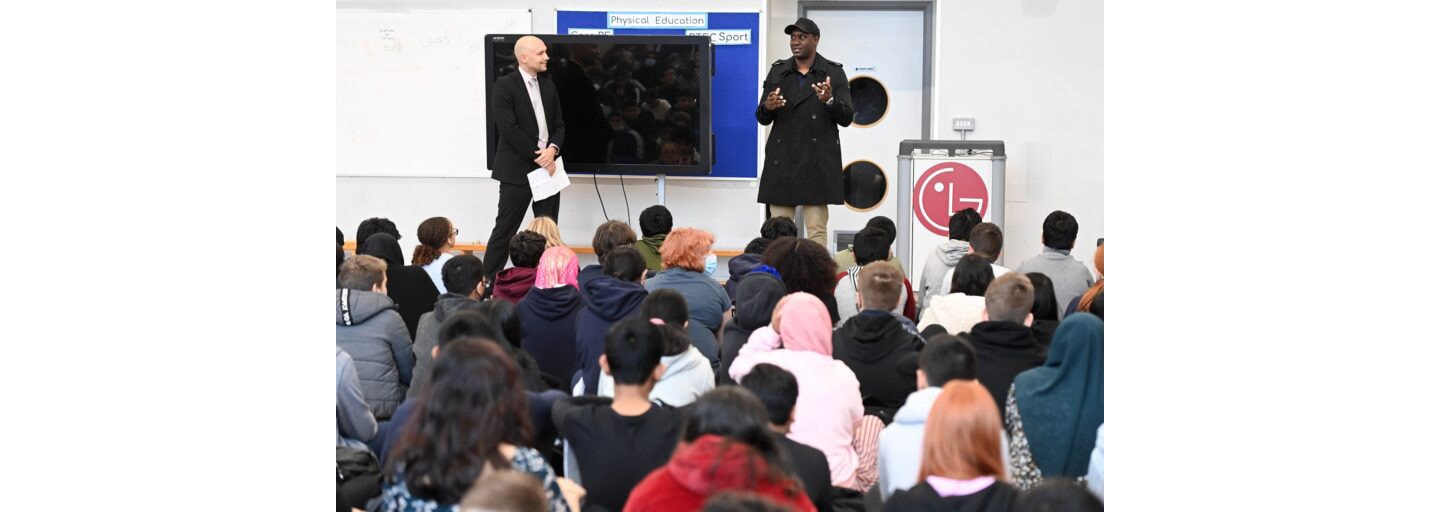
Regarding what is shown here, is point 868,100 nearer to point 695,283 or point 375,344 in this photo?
point 695,283

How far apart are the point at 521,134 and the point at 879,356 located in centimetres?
407

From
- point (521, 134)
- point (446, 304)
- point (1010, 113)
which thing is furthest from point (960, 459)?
point (1010, 113)

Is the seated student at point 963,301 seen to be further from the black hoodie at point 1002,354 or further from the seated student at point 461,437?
the seated student at point 461,437

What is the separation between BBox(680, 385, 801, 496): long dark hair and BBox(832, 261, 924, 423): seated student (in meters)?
1.23

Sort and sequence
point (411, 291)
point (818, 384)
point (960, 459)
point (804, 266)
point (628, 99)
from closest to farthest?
point (960, 459)
point (818, 384)
point (804, 266)
point (411, 291)
point (628, 99)

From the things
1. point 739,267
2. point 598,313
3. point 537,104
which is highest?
point 537,104

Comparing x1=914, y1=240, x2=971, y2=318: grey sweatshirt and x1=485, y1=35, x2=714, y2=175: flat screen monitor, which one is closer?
x1=914, y1=240, x2=971, y2=318: grey sweatshirt

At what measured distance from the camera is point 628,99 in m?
8.29

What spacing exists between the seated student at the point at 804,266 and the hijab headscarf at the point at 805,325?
1130mm

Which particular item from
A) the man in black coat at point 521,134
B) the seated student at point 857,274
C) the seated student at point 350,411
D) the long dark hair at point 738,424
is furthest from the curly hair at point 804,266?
the man in black coat at point 521,134

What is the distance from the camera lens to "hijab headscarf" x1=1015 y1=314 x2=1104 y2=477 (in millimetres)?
3312

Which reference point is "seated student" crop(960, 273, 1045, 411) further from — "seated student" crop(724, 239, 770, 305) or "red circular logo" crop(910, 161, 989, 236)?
"red circular logo" crop(910, 161, 989, 236)

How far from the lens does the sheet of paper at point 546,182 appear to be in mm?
7676

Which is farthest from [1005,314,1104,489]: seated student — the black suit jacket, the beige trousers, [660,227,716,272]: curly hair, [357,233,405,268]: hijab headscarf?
the black suit jacket
